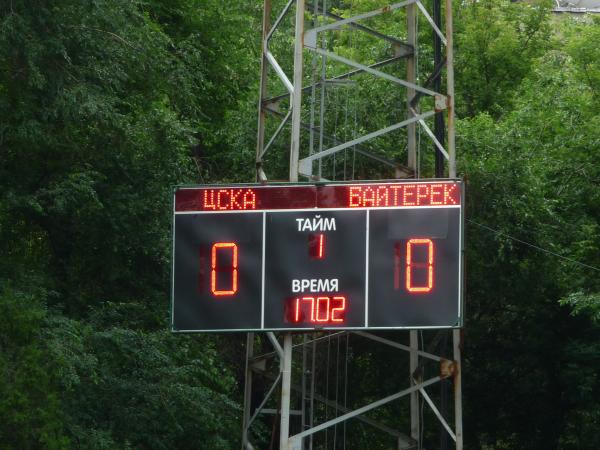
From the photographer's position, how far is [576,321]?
28.1m

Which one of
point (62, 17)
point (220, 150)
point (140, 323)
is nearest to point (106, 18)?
point (62, 17)

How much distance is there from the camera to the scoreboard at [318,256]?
15.9 meters

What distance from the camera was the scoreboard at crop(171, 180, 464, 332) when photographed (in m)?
15.9

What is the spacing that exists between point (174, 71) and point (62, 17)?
2750 millimetres

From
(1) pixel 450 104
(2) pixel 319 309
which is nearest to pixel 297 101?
(1) pixel 450 104

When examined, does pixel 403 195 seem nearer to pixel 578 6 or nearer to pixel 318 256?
pixel 318 256

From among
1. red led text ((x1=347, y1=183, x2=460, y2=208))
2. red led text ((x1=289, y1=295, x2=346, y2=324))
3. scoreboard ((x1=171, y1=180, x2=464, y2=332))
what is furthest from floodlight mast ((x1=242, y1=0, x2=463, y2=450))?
red led text ((x1=347, y1=183, x2=460, y2=208))

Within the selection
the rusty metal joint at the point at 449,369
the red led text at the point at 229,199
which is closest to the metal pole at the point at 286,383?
the red led text at the point at 229,199

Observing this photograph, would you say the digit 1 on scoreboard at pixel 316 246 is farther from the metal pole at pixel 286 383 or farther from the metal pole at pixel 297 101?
the metal pole at pixel 286 383

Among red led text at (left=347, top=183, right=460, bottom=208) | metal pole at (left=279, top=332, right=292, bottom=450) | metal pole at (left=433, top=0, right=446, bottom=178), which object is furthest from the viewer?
metal pole at (left=433, top=0, right=446, bottom=178)

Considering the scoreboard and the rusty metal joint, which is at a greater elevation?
the scoreboard

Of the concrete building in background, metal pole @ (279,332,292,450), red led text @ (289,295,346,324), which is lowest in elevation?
metal pole @ (279,332,292,450)

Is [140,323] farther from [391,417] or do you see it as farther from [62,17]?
[391,417]

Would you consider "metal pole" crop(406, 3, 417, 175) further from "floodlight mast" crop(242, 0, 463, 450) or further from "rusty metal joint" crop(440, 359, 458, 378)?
"rusty metal joint" crop(440, 359, 458, 378)
